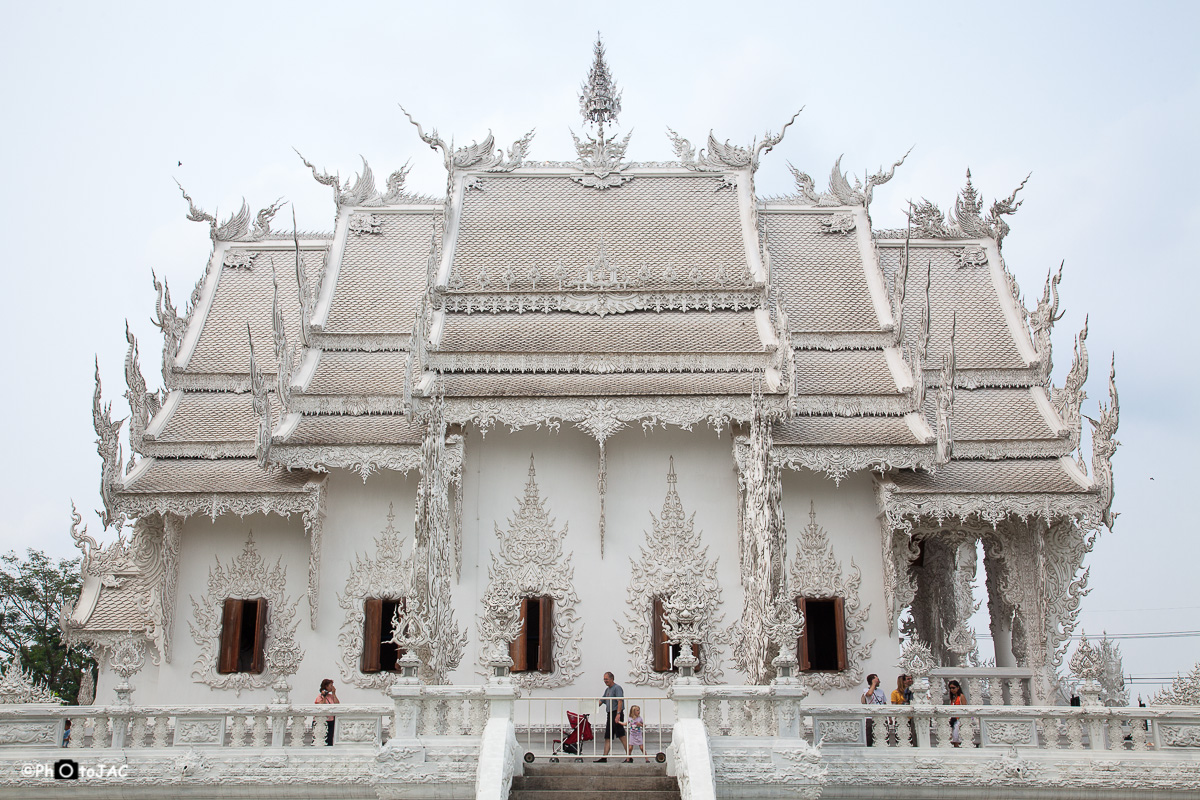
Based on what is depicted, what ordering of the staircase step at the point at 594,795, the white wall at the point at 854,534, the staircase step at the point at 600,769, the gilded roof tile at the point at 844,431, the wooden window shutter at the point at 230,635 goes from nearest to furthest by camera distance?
the staircase step at the point at 594,795 → the staircase step at the point at 600,769 → the white wall at the point at 854,534 → the gilded roof tile at the point at 844,431 → the wooden window shutter at the point at 230,635

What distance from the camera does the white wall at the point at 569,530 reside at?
12.7 m

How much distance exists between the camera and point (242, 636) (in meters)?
13.2

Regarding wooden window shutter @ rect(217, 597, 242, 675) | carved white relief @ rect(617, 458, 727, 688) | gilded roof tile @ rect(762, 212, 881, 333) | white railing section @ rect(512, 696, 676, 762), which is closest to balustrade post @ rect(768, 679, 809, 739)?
white railing section @ rect(512, 696, 676, 762)

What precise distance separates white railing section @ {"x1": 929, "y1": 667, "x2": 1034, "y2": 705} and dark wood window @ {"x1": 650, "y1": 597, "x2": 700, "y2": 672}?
2.76 meters

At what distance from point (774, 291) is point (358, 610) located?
6.77 meters

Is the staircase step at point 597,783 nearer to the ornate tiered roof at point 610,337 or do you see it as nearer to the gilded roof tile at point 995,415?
the ornate tiered roof at point 610,337

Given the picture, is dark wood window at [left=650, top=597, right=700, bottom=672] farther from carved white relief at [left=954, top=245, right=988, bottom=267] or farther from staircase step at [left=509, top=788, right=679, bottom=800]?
carved white relief at [left=954, top=245, right=988, bottom=267]

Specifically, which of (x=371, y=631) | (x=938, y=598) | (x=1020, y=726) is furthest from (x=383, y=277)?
(x=1020, y=726)

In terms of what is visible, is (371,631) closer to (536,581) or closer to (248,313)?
(536,581)

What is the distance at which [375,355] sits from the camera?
14.6 m

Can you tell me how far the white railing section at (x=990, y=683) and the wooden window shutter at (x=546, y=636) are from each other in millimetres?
4283

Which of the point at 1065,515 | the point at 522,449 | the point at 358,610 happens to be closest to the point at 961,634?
the point at 1065,515

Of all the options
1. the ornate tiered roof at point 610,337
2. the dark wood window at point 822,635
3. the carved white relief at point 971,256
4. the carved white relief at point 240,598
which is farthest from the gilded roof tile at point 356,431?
the carved white relief at point 971,256

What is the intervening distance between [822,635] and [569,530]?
334cm
